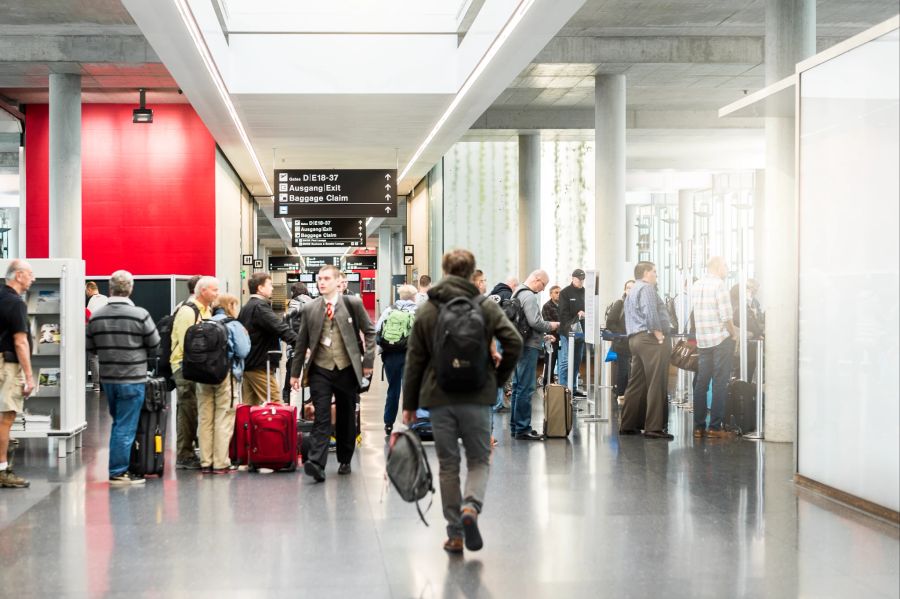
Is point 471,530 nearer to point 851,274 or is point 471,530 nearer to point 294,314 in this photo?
point 851,274

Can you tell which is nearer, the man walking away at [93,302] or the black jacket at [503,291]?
the black jacket at [503,291]

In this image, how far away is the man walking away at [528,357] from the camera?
33.9 ft

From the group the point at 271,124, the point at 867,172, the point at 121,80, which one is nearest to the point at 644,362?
the point at 867,172

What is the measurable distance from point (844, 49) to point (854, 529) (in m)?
3.25

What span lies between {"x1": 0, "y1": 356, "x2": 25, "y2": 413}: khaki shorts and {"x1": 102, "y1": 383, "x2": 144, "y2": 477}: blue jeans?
0.61m

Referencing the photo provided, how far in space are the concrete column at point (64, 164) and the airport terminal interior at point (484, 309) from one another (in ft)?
0.15

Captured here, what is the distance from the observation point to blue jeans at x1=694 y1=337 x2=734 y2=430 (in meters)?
10.7

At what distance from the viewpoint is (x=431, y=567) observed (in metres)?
5.30

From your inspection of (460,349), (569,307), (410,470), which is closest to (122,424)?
(410,470)

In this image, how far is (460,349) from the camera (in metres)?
5.35

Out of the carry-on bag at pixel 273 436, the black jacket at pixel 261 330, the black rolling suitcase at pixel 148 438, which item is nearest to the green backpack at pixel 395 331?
the black jacket at pixel 261 330

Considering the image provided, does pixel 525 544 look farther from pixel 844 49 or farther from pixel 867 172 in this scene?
pixel 844 49

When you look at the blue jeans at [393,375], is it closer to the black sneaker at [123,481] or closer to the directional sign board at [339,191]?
the black sneaker at [123,481]

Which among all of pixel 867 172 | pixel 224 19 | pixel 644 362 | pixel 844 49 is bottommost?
pixel 644 362
